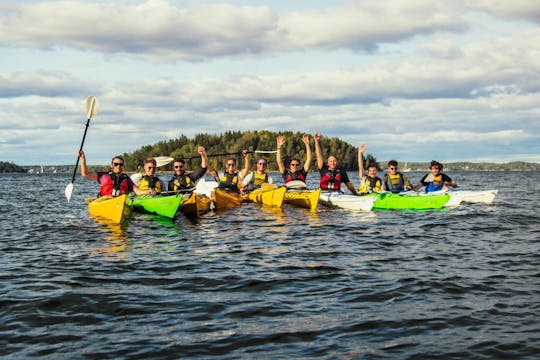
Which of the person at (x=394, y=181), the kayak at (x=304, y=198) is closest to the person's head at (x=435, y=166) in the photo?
the person at (x=394, y=181)

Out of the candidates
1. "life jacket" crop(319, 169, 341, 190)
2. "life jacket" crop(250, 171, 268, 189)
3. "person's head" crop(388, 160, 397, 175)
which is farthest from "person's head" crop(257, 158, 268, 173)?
"person's head" crop(388, 160, 397, 175)

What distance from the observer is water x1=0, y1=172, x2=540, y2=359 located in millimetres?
4898

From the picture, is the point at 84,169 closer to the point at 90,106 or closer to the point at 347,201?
the point at 90,106

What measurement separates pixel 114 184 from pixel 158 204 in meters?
1.66

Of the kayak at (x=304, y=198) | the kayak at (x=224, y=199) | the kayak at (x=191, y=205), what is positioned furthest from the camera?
the kayak at (x=224, y=199)

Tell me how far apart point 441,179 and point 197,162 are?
111926mm

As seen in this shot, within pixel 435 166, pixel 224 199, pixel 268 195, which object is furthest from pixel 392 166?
pixel 224 199

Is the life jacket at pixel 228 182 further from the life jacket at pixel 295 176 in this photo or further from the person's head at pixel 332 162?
the person's head at pixel 332 162

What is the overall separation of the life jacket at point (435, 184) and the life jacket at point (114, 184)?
1076 cm

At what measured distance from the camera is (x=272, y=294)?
6.59m

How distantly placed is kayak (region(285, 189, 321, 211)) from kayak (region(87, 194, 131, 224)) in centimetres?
559

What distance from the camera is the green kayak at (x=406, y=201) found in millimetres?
16734

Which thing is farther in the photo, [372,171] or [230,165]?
[372,171]

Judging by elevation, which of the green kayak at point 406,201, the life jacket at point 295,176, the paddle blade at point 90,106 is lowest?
the green kayak at point 406,201
